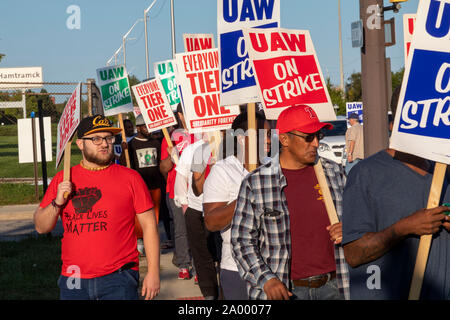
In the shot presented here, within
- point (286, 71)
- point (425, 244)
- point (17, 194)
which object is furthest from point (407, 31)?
point (17, 194)

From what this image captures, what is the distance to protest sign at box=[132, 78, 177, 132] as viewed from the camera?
11.0m

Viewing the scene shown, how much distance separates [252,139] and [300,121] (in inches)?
34.2

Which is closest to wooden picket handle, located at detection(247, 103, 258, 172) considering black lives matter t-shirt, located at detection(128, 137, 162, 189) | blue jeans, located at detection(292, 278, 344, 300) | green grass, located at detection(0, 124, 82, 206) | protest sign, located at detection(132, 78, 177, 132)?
blue jeans, located at detection(292, 278, 344, 300)

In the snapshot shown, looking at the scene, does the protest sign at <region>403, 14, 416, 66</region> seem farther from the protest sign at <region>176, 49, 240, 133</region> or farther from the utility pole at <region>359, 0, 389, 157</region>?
the protest sign at <region>176, 49, 240, 133</region>

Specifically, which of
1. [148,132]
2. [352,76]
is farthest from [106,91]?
[352,76]

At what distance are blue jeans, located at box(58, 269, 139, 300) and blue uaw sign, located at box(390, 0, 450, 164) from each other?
225 cm

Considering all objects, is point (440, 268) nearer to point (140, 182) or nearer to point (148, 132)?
point (140, 182)

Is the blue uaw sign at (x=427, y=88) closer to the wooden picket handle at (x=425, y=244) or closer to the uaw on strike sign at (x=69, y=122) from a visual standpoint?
the wooden picket handle at (x=425, y=244)

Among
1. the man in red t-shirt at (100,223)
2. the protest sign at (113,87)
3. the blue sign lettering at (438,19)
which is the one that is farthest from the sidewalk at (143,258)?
the blue sign lettering at (438,19)

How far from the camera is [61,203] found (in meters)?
4.88

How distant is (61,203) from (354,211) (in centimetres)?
221

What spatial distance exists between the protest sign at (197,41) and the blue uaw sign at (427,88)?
698 centimetres

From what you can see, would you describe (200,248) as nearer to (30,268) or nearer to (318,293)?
(30,268)

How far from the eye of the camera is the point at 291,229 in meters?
4.27
